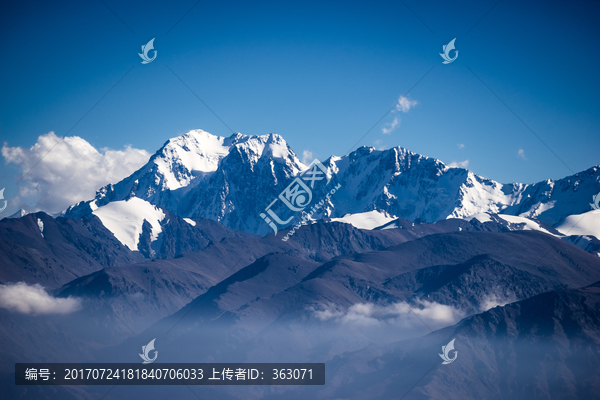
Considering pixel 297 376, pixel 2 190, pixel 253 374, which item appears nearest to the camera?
pixel 297 376

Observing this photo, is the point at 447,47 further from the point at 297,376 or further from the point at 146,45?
the point at 297,376

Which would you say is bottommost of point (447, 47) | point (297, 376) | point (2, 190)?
point (297, 376)

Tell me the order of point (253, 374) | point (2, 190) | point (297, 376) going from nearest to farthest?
point (297, 376), point (253, 374), point (2, 190)

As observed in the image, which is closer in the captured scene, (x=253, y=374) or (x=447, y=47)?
(x=253, y=374)

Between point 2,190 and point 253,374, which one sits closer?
point 253,374

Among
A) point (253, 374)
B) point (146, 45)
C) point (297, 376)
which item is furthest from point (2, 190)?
point (297, 376)

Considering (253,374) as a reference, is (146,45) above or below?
above

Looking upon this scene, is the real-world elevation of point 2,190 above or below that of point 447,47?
below

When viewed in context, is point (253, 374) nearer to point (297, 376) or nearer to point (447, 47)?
point (297, 376)

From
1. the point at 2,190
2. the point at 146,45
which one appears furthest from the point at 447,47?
the point at 2,190
